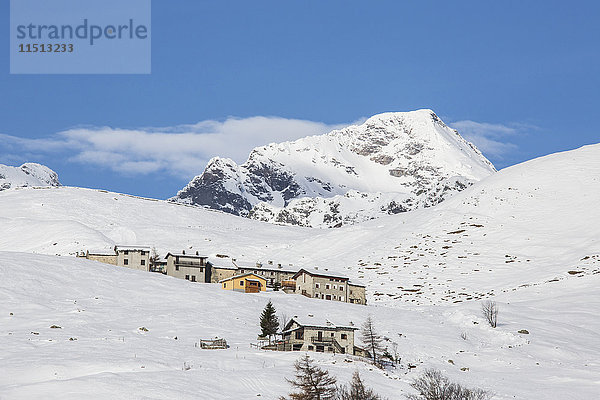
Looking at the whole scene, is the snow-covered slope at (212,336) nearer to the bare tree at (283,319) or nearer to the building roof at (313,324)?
the bare tree at (283,319)

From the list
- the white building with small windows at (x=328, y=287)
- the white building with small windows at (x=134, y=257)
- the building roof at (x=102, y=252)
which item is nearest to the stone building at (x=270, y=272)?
the white building with small windows at (x=328, y=287)

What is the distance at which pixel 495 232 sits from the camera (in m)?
147

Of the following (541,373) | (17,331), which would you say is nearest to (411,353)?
(541,373)

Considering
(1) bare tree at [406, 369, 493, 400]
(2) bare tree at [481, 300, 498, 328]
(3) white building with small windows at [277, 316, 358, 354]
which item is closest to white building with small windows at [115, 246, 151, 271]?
(3) white building with small windows at [277, 316, 358, 354]

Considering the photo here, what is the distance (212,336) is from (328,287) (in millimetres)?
39263

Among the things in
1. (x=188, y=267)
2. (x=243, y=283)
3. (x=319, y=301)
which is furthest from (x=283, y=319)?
(x=188, y=267)

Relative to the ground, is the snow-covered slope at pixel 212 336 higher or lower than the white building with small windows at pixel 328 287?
lower

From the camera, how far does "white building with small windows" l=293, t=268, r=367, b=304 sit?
10362 cm

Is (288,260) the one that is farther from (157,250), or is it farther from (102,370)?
(102,370)

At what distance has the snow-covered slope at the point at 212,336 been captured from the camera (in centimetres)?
4872

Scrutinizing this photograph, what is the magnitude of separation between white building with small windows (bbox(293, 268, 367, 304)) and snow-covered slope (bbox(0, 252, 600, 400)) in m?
7.40

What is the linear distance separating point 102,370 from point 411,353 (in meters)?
31.2

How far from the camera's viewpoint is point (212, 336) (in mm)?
67000

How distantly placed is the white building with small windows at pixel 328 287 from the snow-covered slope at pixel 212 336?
740cm
